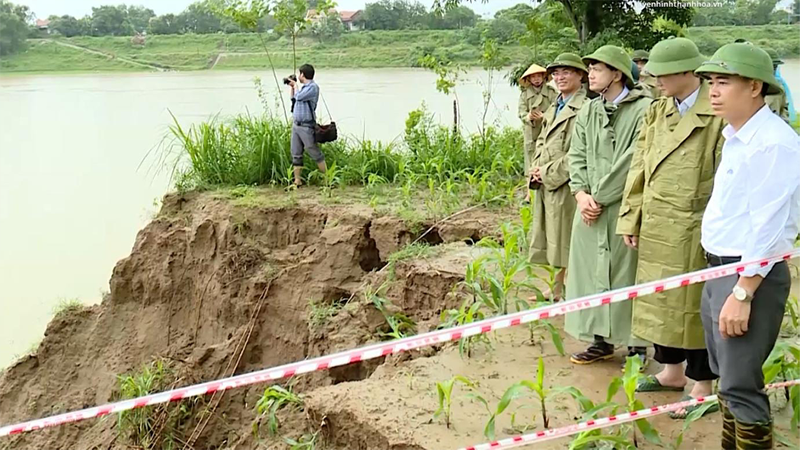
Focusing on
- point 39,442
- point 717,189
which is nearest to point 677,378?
point 717,189

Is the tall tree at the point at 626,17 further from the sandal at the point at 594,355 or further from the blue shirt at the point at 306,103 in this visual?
the sandal at the point at 594,355

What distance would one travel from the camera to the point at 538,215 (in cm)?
454

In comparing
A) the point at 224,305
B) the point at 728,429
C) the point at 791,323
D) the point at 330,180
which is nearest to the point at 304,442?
the point at 728,429

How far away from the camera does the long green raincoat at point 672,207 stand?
3047 mm

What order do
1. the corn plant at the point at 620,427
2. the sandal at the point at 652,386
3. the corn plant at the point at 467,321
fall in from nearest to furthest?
the corn plant at the point at 620,427, the sandal at the point at 652,386, the corn plant at the point at 467,321

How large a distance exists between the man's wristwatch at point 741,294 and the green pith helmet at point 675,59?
37.6 inches

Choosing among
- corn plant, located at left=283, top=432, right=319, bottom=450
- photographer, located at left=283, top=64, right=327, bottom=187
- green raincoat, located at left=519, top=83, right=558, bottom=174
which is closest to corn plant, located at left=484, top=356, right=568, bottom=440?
corn plant, located at left=283, top=432, right=319, bottom=450

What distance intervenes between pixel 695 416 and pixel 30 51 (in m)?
31.6

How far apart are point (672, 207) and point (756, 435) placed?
2.98 feet

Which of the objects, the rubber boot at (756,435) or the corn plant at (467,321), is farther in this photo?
the corn plant at (467,321)

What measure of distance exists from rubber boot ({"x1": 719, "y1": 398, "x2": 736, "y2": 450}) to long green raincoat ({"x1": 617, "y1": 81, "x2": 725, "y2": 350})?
0.42 meters

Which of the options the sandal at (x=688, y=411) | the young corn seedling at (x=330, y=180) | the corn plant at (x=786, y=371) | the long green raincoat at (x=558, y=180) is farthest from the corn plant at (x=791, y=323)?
the young corn seedling at (x=330, y=180)

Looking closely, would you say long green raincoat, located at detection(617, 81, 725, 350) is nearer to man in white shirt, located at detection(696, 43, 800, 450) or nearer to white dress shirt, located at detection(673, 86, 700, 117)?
white dress shirt, located at detection(673, 86, 700, 117)

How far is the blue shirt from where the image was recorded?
310 inches
